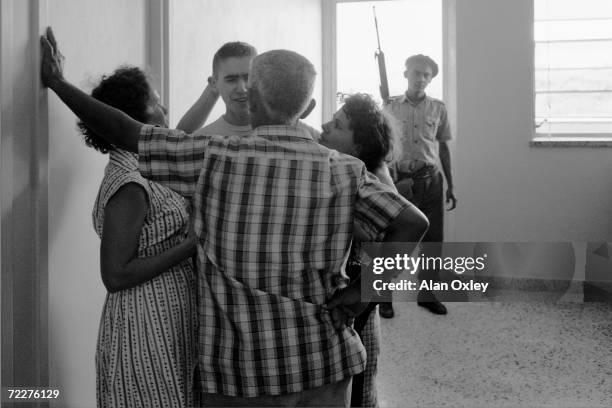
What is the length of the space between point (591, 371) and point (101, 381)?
241cm

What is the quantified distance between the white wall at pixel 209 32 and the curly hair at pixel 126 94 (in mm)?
819

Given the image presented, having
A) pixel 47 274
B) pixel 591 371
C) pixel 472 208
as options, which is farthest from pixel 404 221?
pixel 472 208

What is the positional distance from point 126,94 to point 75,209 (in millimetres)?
407

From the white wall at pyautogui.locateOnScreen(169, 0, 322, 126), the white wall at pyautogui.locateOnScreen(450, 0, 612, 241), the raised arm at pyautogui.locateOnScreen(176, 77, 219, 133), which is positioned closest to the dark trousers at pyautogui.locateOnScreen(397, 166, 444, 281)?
the white wall at pyautogui.locateOnScreen(450, 0, 612, 241)

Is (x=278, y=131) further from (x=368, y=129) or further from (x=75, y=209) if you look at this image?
(x=75, y=209)

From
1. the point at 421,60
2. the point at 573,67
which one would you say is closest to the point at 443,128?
the point at 421,60

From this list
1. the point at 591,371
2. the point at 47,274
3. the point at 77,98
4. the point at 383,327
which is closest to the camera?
the point at 77,98

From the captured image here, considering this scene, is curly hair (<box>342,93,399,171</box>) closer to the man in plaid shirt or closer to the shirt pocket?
the man in plaid shirt

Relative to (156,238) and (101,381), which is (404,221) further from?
(101,381)

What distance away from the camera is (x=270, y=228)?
3.50 feet

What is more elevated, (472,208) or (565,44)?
(565,44)

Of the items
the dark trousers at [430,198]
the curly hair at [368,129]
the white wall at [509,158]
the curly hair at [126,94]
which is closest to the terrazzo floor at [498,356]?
the dark trousers at [430,198]

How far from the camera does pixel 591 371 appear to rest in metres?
2.87

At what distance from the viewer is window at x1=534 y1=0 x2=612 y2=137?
481 cm
